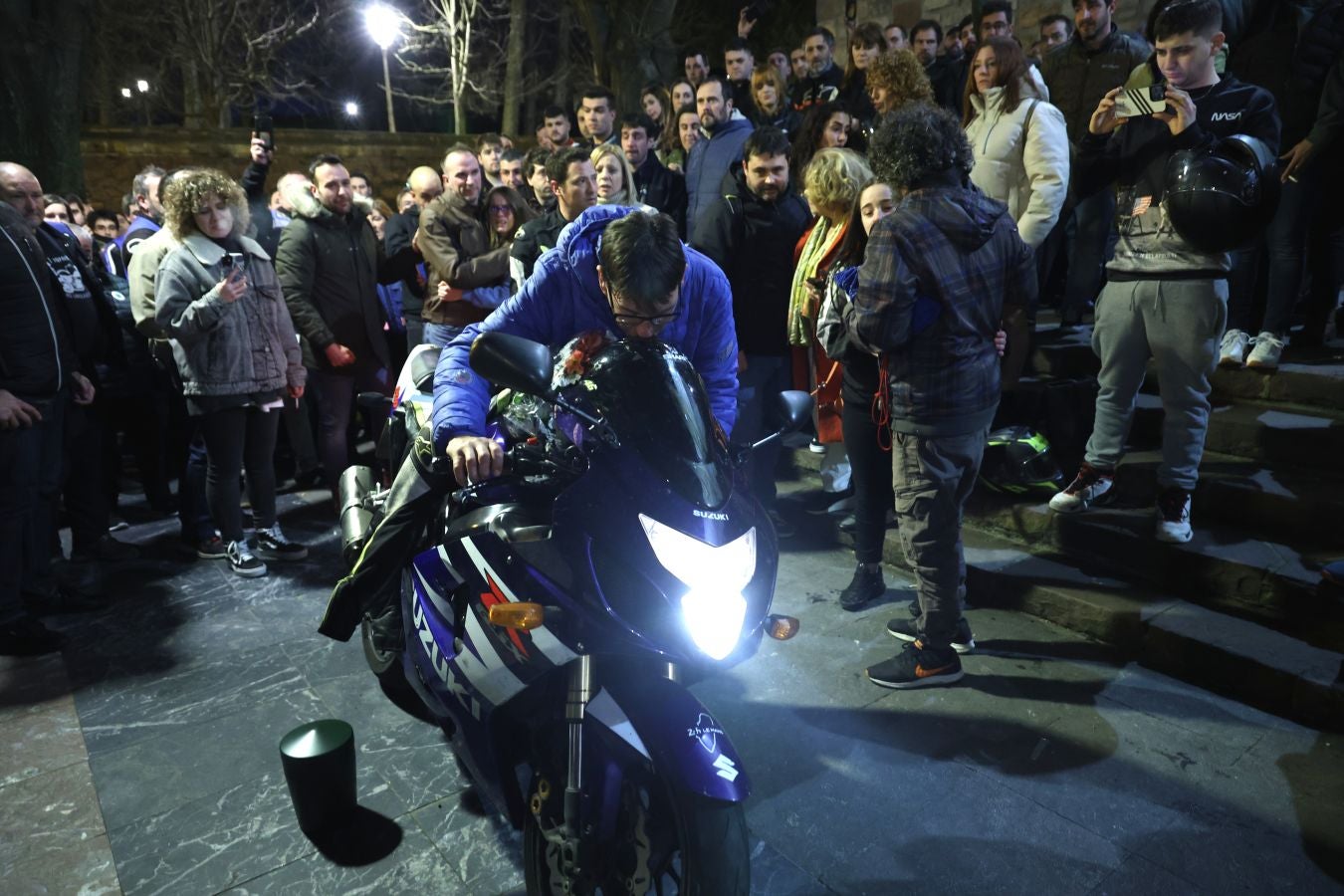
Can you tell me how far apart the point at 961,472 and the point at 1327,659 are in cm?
147

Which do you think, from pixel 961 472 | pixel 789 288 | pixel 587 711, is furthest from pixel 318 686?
pixel 789 288

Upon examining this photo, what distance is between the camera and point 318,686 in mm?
3590

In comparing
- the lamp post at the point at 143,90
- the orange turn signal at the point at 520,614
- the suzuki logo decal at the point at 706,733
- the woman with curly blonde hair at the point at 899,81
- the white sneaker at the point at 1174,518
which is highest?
the lamp post at the point at 143,90

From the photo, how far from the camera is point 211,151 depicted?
675 inches

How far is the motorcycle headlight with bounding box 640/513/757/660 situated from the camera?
69.9 inches

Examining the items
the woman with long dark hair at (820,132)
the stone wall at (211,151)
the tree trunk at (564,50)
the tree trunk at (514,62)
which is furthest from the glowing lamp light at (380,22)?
the woman with long dark hair at (820,132)

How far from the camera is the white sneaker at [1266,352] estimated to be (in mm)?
4578

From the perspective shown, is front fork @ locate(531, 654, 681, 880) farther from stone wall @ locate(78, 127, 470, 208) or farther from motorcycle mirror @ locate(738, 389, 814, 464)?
stone wall @ locate(78, 127, 470, 208)

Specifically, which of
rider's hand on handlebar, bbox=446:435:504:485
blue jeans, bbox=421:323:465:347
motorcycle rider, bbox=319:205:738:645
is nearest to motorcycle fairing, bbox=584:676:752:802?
rider's hand on handlebar, bbox=446:435:504:485

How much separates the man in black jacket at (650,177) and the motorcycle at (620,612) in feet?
15.2

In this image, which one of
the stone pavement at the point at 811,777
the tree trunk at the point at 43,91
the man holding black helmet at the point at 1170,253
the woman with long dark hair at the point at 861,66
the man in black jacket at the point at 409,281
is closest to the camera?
the stone pavement at the point at 811,777

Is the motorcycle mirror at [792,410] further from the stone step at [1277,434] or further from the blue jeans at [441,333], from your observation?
the blue jeans at [441,333]

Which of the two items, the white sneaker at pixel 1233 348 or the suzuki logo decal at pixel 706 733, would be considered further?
the white sneaker at pixel 1233 348

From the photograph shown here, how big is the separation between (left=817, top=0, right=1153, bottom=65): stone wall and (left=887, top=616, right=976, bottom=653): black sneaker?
7.69m
